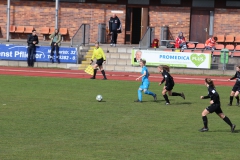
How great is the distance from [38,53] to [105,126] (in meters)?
20.5

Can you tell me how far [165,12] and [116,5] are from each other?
3720 mm

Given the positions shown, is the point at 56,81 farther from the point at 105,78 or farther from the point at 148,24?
the point at 148,24

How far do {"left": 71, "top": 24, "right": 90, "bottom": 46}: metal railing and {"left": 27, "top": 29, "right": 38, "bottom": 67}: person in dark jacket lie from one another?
2.75 m

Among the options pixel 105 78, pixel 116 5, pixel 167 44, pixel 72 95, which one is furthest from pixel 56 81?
pixel 116 5

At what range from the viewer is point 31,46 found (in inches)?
1511

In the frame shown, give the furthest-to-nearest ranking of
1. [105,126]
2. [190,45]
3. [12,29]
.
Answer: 1. [12,29]
2. [190,45]
3. [105,126]

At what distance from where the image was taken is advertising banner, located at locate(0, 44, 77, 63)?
38.6 meters

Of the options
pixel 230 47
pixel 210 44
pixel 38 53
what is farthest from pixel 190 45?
pixel 38 53

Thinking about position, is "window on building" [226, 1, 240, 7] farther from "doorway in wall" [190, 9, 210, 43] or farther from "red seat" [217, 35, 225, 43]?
"red seat" [217, 35, 225, 43]

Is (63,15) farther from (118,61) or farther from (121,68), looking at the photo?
(121,68)

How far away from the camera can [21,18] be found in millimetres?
46469

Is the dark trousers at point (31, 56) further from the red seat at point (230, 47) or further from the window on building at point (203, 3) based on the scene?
the window on building at point (203, 3)

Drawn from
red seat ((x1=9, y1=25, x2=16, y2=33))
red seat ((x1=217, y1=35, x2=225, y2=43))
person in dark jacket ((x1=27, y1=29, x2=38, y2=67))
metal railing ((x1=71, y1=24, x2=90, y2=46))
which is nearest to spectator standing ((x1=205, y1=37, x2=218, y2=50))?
red seat ((x1=217, y1=35, x2=225, y2=43))

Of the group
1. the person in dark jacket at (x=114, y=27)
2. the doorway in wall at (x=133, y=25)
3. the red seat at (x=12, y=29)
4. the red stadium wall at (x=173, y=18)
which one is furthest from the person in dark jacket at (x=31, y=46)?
the red stadium wall at (x=173, y=18)
